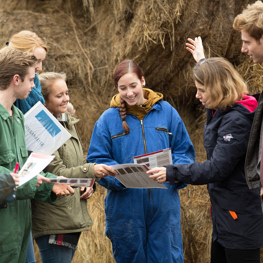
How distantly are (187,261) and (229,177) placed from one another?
1.83 metres

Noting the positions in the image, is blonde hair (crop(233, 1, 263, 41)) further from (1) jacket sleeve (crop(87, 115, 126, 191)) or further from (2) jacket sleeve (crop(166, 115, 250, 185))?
(1) jacket sleeve (crop(87, 115, 126, 191))

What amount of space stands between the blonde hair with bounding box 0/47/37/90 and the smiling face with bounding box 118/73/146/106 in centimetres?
79

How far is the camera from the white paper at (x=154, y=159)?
9.92 feet

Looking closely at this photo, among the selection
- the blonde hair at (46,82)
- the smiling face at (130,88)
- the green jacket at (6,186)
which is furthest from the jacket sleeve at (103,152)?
the green jacket at (6,186)

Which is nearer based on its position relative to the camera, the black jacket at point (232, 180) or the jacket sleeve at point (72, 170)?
the black jacket at point (232, 180)

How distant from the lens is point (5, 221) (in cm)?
259

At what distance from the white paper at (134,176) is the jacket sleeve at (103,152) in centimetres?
13

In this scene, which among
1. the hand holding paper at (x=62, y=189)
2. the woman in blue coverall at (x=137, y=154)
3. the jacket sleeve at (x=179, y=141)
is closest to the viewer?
the hand holding paper at (x=62, y=189)

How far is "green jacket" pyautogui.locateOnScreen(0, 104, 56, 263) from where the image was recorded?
2.59 meters

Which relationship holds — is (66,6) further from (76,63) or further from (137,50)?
(137,50)

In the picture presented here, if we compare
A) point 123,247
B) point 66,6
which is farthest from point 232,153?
point 66,6

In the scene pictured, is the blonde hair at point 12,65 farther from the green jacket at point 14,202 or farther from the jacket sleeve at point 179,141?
the jacket sleeve at point 179,141

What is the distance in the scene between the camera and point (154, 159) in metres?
3.03

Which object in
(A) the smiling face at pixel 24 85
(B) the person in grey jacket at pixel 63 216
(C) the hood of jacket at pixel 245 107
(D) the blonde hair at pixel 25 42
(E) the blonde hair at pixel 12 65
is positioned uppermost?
(D) the blonde hair at pixel 25 42
